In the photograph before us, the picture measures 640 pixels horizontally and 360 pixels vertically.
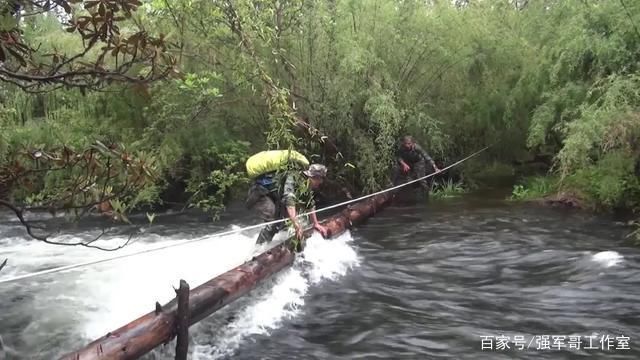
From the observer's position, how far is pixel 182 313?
4.61 metres

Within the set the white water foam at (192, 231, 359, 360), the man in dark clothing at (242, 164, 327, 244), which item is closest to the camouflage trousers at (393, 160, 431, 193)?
the white water foam at (192, 231, 359, 360)

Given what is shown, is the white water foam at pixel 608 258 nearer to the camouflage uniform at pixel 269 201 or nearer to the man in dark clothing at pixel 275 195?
the man in dark clothing at pixel 275 195

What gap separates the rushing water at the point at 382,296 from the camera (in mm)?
5254

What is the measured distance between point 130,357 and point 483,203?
9842 mm

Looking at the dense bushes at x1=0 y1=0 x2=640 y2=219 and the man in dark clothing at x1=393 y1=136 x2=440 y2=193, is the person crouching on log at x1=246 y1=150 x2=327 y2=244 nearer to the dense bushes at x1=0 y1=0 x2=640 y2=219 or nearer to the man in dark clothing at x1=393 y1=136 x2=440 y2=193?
the dense bushes at x1=0 y1=0 x2=640 y2=219

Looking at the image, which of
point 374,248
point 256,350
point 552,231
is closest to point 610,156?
point 552,231

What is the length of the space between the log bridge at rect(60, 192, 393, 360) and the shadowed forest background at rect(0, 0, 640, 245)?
3.52 m

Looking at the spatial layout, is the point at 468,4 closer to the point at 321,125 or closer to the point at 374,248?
the point at 321,125

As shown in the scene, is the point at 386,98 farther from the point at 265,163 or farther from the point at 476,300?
the point at 476,300

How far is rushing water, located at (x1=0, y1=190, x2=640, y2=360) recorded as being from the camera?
5254mm

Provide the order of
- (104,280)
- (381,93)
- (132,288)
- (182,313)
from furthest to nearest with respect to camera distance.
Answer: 1. (381,93)
2. (104,280)
3. (132,288)
4. (182,313)

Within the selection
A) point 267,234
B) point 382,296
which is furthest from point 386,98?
point 382,296

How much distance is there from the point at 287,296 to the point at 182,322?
2016 mm

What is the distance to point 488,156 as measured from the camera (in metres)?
16.2
